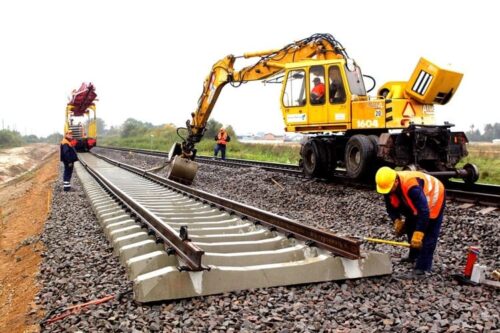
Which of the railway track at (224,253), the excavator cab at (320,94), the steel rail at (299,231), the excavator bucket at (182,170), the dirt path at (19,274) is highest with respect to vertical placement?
the excavator cab at (320,94)

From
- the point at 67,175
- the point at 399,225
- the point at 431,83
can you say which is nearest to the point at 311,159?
the point at 431,83

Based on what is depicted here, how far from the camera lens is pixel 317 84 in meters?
10.4

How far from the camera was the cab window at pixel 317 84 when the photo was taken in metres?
10.3

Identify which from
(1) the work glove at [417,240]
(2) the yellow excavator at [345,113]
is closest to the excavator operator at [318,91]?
(2) the yellow excavator at [345,113]

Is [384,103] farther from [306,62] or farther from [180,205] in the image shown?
[180,205]

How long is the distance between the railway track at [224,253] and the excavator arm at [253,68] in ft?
18.1

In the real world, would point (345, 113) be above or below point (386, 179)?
above

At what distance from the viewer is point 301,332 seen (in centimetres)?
313

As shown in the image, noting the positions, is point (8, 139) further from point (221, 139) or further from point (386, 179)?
point (386, 179)

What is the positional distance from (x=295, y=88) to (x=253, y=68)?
5.30 feet

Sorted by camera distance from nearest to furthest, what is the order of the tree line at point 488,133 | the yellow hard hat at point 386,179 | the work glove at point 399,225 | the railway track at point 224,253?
the railway track at point 224,253
the yellow hard hat at point 386,179
the work glove at point 399,225
the tree line at point 488,133

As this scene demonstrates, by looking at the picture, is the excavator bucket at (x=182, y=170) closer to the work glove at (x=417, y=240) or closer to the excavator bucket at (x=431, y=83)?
the excavator bucket at (x=431, y=83)

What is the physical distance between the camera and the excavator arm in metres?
10.9

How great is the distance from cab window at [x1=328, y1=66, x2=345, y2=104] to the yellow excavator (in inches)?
0.9
